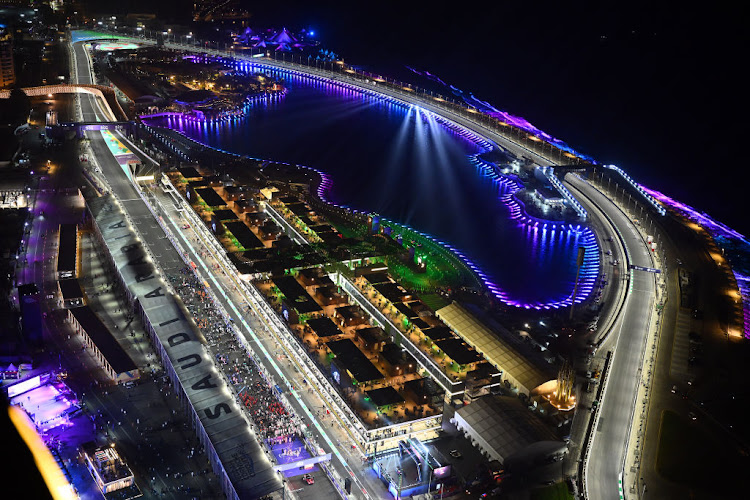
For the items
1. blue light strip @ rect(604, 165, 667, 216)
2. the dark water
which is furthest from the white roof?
blue light strip @ rect(604, 165, 667, 216)

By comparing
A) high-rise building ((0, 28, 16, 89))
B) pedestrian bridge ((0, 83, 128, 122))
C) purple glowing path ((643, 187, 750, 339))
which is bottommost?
purple glowing path ((643, 187, 750, 339))

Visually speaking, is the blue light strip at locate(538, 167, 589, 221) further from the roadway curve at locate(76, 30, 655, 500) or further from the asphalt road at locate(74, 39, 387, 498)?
the asphalt road at locate(74, 39, 387, 498)

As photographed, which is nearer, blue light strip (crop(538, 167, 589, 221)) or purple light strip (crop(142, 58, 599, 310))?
purple light strip (crop(142, 58, 599, 310))

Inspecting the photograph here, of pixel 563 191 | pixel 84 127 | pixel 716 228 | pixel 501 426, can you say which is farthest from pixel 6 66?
pixel 716 228

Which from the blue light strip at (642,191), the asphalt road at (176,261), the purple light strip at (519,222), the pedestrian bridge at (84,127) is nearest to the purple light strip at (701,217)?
the blue light strip at (642,191)

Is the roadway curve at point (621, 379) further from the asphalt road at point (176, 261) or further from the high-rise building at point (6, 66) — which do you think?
the high-rise building at point (6, 66)

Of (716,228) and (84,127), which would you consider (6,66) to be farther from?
(716,228)
